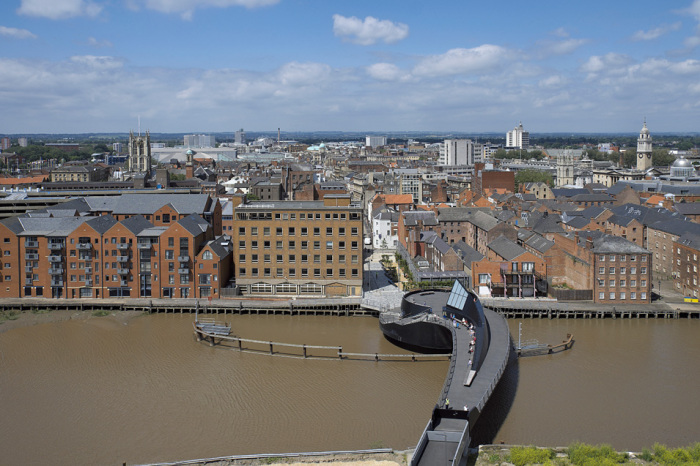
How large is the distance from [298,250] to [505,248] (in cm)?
1635

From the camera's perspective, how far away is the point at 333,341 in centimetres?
3731

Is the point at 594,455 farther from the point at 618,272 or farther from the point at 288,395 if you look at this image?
the point at 618,272

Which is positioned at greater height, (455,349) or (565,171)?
(565,171)

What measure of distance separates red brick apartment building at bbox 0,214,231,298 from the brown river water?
5.59 metres

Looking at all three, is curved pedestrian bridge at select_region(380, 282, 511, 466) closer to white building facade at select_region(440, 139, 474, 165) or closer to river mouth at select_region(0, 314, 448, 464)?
river mouth at select_region(0, 314, 448, 464)

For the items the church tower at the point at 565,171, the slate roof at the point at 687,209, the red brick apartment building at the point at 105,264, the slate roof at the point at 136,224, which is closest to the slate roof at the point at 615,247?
the slate roof at the point at 687,209

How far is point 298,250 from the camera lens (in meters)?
45.0

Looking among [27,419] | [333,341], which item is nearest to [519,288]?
[333,341]

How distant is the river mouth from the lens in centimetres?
2441

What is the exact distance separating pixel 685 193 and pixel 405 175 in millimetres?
38801

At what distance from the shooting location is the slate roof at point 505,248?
154 feet

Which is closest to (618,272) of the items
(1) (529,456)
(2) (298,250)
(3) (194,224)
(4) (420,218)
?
(2) (298,250)

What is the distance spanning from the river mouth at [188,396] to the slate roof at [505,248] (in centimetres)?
1405

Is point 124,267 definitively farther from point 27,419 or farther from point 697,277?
point 697,277
